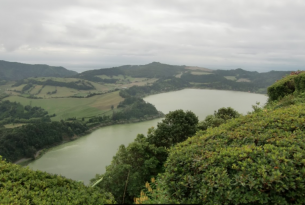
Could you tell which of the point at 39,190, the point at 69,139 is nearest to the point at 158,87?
the point at 69,139

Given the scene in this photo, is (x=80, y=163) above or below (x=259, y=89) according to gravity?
below

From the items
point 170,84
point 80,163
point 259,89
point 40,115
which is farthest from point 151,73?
point 80,163

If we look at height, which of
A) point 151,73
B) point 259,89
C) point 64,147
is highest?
point 151,73

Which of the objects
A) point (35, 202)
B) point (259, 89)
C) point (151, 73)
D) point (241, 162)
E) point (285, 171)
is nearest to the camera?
point (285, 171)

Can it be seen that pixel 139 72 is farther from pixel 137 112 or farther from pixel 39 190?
pixel 39 190

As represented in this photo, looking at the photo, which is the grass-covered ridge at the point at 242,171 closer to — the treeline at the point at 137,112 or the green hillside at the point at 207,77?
the treeline at the point at 137,112

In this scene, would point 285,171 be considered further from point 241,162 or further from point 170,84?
point 170,84

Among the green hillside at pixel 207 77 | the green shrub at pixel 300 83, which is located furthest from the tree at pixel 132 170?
the green hillside at pixel 207 77
